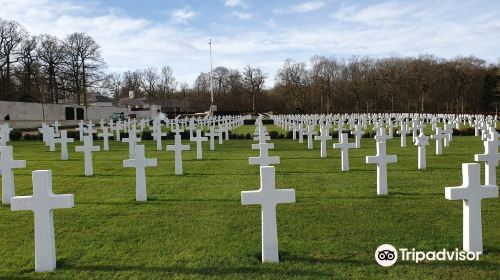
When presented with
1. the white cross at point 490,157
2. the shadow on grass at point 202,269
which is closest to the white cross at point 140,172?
the shadow on grass at point 202,269

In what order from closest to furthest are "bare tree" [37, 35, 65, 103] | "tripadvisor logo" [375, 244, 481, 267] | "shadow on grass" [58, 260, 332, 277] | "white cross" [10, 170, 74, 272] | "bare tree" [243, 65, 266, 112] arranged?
1. "shadow on grass" [58, 260, 332, 277]
2. "white cross" [10, 170, 74, 272]
3. "tripadvisor logo" [375, 244, 481, 267]
4. "bare tree" [37, 35, 65, 103]
5. "bare tree" [243, 65, 266, 112]

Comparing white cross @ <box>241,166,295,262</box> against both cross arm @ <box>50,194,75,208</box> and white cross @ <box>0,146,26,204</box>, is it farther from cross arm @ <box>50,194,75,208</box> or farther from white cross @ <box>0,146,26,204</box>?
white cross @ <box>0,146,26,204</box>

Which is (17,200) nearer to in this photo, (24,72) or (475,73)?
(24,72)

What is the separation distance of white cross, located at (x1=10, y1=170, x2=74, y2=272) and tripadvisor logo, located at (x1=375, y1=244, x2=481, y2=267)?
2.97m

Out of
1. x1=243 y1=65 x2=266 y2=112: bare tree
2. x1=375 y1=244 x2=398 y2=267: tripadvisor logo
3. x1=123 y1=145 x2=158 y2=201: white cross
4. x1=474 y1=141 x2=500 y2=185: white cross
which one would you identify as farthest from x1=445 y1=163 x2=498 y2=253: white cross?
x1=243 y1=65 x2=266 y2=112: bare tree

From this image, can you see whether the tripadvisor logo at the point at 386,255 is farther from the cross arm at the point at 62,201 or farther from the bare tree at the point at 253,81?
the bare tree at the point at 253,81

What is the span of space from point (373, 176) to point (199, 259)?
5.80 meters

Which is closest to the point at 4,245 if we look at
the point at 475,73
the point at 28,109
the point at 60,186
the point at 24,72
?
the point at 60,186

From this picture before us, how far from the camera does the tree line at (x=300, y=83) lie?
42844 mm

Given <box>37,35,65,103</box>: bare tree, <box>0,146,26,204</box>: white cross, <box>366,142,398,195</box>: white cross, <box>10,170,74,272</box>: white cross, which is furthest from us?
<box>37,35,65,103</box>: bare tree

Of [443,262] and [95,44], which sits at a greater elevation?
[95,44]

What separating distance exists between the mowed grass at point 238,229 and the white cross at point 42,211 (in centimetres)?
15

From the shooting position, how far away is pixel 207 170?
10.7m

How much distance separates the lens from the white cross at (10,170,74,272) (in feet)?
13.4
